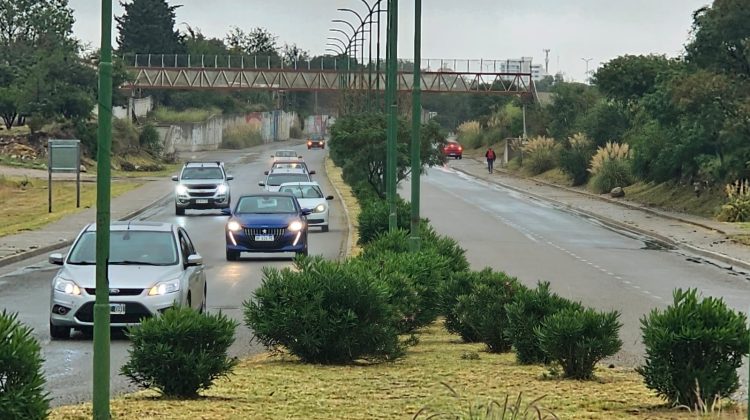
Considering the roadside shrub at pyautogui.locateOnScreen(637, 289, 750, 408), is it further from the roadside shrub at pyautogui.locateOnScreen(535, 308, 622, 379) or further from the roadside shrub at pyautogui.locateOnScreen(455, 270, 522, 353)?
the roadside shrub at pyautogui.locateOnScreen(455, 270, 522, 353)

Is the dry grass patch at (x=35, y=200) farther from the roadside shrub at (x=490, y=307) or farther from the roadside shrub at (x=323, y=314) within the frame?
the roadside shrub at (x=323, y=314)

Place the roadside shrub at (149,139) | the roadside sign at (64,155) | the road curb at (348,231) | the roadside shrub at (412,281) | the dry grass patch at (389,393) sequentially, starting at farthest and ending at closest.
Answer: the roadside shrub at (149,139) → the roadside sign at (64,155) → the road curb at (348,231) → the roadside shrub at (412,281) → the dry grass patch at (389,393)

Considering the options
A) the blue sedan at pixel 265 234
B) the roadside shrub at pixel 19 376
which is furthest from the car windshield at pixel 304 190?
the roadside shrub at pixel 19 376

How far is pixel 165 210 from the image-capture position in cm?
5241

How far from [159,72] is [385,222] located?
75982 mm

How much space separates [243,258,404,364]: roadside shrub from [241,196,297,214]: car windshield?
19.3 meters

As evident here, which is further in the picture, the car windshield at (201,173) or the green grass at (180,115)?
the green grass at (180,115)

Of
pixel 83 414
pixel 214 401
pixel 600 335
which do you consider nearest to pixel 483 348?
pixel 600 335

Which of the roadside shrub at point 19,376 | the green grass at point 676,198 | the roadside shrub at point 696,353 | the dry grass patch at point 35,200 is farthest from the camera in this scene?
the green grass at point 676,198

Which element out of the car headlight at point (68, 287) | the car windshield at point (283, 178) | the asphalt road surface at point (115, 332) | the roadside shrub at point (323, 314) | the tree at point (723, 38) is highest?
the tree at point (723, 38)

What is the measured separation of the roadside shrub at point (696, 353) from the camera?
1041 centimetres

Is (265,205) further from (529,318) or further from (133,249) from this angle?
(529,318)

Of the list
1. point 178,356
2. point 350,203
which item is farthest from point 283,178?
point 178,356

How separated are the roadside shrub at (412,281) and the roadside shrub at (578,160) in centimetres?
5639
